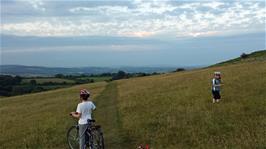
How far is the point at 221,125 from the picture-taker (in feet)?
68.1


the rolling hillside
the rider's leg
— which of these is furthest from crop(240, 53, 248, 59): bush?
the rider's leg

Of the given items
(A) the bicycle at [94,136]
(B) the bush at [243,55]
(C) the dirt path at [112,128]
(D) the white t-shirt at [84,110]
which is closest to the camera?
(D) the white t-shirt at [84,110]

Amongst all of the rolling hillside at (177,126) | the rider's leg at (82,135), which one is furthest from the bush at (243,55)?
the rider's leg at (82,135)

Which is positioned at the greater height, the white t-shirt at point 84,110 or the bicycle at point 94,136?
the white t-shirt at point 84,110

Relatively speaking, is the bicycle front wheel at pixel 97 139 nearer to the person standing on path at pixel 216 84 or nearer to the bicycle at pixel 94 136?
the bicycle at pixel 94 136

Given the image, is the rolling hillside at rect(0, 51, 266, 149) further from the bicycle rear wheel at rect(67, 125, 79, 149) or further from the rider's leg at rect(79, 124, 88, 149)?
the rider's leg at rect(79, 124, 88, 149)

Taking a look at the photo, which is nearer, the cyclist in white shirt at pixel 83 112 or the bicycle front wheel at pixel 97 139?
the cyclist in white shirt at pixel 83 112

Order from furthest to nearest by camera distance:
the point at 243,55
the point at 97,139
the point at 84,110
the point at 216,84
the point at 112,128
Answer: the point at 243,55 → the point at 216,84 → the point at 112,128 → the point at 97,139 → the point at 84,110

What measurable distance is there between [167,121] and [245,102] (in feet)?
21.7

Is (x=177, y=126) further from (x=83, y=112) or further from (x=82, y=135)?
(x=83, y=112)

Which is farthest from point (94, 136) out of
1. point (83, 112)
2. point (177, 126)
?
point (177, 126)

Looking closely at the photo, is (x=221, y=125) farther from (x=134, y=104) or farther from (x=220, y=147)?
(x=134, y=104)

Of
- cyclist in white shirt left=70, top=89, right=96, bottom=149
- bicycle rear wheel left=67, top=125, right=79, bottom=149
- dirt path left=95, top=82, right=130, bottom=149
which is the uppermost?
cyclist in white shirt left=70, top=89, right=96, bottom=149

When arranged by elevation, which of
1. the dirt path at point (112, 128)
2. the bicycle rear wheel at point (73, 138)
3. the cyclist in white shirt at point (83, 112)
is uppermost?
the cyclist in white shirt at point (83, 112)
